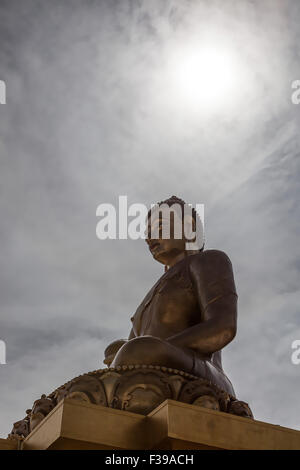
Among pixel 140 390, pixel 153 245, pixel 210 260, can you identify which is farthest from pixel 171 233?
pixel 140 390

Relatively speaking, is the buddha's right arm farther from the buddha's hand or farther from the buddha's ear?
the buddha's ear

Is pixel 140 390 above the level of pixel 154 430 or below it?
above

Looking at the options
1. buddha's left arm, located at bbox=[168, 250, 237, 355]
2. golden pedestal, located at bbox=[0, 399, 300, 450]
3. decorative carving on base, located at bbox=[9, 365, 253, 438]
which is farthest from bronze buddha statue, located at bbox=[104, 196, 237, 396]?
golden pedestal, located at bbox=[0, 399, 300, 450]

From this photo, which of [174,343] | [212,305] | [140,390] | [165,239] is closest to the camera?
[140,390]

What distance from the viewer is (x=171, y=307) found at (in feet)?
16.6

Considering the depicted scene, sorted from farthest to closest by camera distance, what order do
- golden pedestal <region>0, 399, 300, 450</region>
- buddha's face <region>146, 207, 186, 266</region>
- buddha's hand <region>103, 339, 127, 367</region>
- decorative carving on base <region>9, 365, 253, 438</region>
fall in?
buddha's face <region>146, 207, 186, 266</region> < buddha's hand <region>103, 339, 127, 367</region> < decorative carving on base <region>9, 365, 253, 438</region> < golden pedestal <region>0, 399, 300, 450</region>

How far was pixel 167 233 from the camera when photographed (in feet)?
19.3

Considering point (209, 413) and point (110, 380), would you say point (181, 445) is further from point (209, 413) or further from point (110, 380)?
point (110, 380)

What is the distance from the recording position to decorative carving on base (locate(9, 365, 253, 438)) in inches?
132

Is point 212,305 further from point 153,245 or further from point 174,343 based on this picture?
point 153,245

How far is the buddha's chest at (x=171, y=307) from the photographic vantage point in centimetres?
498

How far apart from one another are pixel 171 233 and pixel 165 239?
0.28 ft
